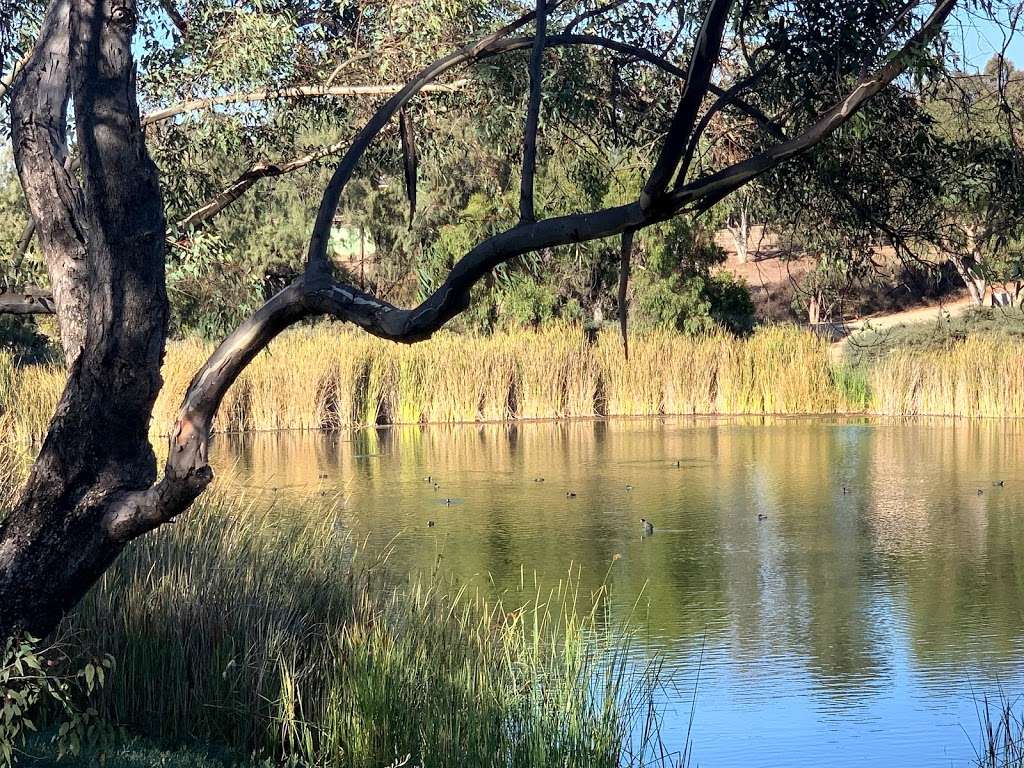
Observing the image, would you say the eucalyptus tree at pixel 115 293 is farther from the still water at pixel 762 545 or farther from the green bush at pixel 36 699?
the still water at pixel 762 545

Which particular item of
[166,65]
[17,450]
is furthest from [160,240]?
[17,450]

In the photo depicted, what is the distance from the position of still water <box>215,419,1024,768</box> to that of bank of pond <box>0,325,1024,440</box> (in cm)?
84

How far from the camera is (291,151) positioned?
8.07m

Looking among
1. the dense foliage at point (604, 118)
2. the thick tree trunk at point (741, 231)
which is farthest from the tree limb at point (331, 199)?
the thick tree trunk at point (741, 231)

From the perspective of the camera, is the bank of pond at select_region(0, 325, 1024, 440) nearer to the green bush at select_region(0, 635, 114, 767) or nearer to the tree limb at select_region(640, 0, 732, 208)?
the green bush at select_region(0, 635, 114, 767)

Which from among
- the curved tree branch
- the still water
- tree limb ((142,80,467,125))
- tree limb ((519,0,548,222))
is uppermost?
tree limb ((142,80,467,125))

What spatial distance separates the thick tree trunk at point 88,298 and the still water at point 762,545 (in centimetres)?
271

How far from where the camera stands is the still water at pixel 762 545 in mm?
5902

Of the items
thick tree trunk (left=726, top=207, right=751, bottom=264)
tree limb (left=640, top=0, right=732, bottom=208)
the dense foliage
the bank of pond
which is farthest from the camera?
the bank of pond

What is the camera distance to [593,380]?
18.0m

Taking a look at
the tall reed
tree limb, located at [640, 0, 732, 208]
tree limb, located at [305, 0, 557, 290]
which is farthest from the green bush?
tree limb, located at [640, 0, 732, 208]

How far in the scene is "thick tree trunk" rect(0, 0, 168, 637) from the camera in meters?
3.44

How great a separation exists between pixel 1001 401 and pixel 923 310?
9.36 metres

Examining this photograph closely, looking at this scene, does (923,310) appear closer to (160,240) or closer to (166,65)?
(166,65)
